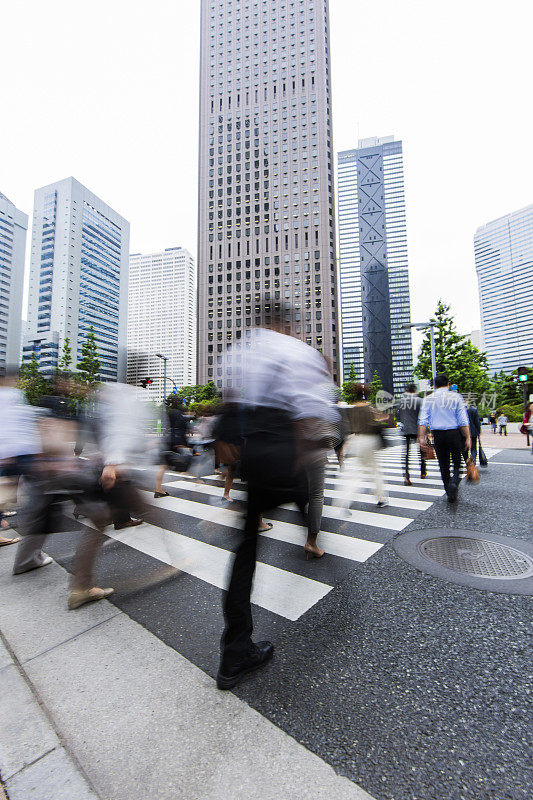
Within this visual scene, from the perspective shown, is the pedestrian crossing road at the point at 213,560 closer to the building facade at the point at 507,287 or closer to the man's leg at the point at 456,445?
the man's leg at the point at 456,445

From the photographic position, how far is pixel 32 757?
4.58ft

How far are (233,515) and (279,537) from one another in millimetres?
1214

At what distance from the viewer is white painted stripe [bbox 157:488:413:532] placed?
4399mm

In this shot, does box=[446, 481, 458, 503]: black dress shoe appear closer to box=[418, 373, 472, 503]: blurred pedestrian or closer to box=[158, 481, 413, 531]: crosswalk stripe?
box=[418, 373, 472, 503]: blurred pedestrian

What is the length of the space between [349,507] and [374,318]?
134 m

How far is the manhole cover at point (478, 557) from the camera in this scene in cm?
296

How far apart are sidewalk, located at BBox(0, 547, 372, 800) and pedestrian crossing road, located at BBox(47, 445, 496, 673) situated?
0.26 m

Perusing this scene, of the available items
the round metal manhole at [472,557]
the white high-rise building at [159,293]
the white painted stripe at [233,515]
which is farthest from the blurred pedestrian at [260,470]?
the white high-rise building at [159,293]

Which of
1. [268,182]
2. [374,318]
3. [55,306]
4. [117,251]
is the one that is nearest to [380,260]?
[374,318]

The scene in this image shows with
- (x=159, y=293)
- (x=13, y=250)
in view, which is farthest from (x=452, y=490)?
(x=159, y=293)

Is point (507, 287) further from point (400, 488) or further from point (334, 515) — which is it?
point (334, 515)

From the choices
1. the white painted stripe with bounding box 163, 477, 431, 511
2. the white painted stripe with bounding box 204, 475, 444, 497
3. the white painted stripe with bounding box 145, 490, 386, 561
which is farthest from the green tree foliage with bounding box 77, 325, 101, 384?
the white painted stripe with bounding box 145, 490, 386, 561

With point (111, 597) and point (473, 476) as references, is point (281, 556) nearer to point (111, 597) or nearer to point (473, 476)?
point (111, 597)

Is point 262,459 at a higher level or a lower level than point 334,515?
higher
